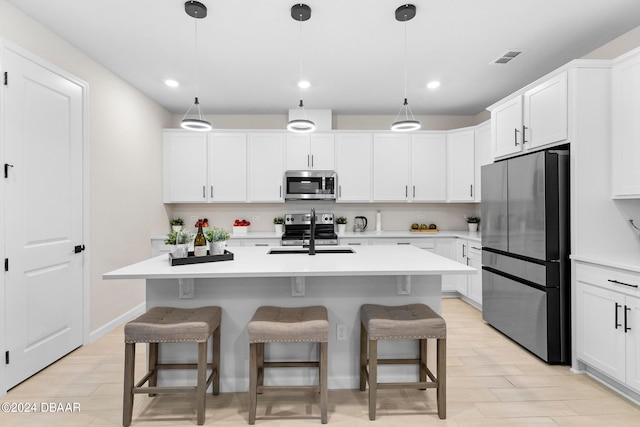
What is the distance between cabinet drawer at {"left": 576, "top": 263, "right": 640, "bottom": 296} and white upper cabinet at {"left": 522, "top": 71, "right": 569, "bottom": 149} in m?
0.99

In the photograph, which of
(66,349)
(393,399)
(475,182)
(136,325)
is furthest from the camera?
(475,182)

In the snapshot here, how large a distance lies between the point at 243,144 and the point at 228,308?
9.86ft

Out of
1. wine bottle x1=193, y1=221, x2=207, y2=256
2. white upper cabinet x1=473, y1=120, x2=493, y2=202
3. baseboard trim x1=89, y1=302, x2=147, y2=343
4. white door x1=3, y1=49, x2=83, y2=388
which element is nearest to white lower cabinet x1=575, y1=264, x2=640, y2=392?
white upper cabinet x1=473, y1=120, x2=493, y2=202

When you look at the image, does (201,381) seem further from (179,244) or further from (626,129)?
(626,129)

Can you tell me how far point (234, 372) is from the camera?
235 cm

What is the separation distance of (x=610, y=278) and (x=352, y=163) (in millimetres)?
3182

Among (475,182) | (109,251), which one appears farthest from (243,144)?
(475,182)

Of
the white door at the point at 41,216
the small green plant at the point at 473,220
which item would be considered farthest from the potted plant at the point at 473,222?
the white door at the point at 41,216

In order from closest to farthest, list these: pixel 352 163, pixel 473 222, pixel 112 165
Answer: pixel 112 165, pixel 352 163, pixel 473 222

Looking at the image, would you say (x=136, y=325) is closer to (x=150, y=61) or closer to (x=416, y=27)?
(x=150, y=61)

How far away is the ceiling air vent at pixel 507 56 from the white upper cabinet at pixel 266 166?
2.73 meters

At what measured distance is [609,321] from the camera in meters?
2.32

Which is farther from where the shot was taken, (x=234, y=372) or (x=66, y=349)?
(x=66, y=349)

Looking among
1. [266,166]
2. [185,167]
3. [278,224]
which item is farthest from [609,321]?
[185,167]
